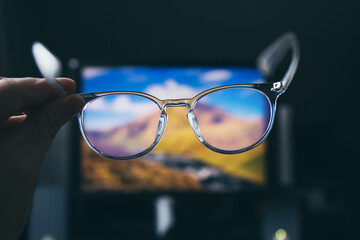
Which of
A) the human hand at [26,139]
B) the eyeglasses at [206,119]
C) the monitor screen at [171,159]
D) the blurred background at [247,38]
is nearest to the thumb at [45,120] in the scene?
the human hand at [26,139]

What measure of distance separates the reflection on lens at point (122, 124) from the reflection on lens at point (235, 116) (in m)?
0.17

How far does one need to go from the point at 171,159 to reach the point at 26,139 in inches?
28.5

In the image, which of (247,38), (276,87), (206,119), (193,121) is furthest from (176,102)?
(247,38)

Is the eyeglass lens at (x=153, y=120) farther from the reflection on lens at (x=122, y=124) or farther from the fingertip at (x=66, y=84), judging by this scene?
the fingertip at (x=66, y=84)

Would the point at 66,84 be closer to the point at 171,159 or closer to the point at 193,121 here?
the point at 193,121

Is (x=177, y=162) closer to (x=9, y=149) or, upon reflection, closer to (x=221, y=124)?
(x=221, y=124)

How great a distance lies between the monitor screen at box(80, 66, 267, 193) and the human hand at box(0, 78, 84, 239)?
0.68 m

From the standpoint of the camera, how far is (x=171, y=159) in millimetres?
1044

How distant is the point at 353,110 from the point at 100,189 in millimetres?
1505

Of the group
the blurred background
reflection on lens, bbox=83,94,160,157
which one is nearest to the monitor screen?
reflection on lens, bbox=83,94,160,157

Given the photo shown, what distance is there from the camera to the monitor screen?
3.40 ft

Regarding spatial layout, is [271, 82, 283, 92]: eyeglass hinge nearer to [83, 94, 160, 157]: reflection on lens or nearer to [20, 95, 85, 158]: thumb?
[20, 95, 85, 158]: thumb

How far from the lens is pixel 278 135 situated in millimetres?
1111

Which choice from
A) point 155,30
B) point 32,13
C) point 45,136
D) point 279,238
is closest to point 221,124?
point 279,238
